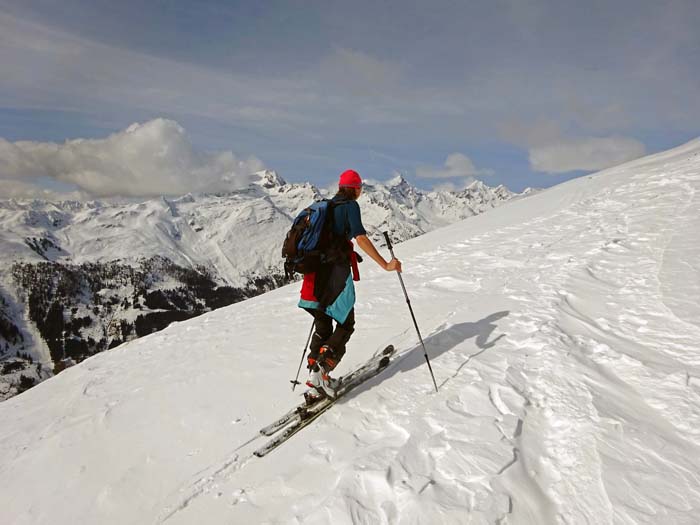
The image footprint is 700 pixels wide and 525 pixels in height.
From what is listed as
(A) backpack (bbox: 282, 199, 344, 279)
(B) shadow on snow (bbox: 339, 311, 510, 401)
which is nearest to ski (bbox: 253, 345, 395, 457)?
(B) shadow on snow (bbox: 339, 311, 510, 401)

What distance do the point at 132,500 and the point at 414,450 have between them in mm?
3328

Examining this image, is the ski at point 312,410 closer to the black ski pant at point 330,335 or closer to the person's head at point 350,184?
the black ski pant at point 330,335

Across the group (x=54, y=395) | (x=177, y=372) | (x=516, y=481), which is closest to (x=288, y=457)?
(x=516, y=481)

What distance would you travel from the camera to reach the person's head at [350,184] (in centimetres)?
593

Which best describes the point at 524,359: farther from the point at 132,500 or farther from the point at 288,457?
the point at 132,500

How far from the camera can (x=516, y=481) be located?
3.71m

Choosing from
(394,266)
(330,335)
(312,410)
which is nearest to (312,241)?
(394,266)

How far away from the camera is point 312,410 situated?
5637 mm

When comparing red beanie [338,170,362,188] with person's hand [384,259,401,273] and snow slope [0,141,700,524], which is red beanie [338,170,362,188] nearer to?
person's hand [384,259,401,273]

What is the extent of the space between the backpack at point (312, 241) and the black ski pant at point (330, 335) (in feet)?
2.68

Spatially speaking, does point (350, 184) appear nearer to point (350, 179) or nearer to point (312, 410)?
point (350, 179)

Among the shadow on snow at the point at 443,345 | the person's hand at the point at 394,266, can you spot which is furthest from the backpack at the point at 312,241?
the shadow on snow at the point at 443,345

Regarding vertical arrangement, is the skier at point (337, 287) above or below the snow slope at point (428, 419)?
above

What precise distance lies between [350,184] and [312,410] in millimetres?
3325
